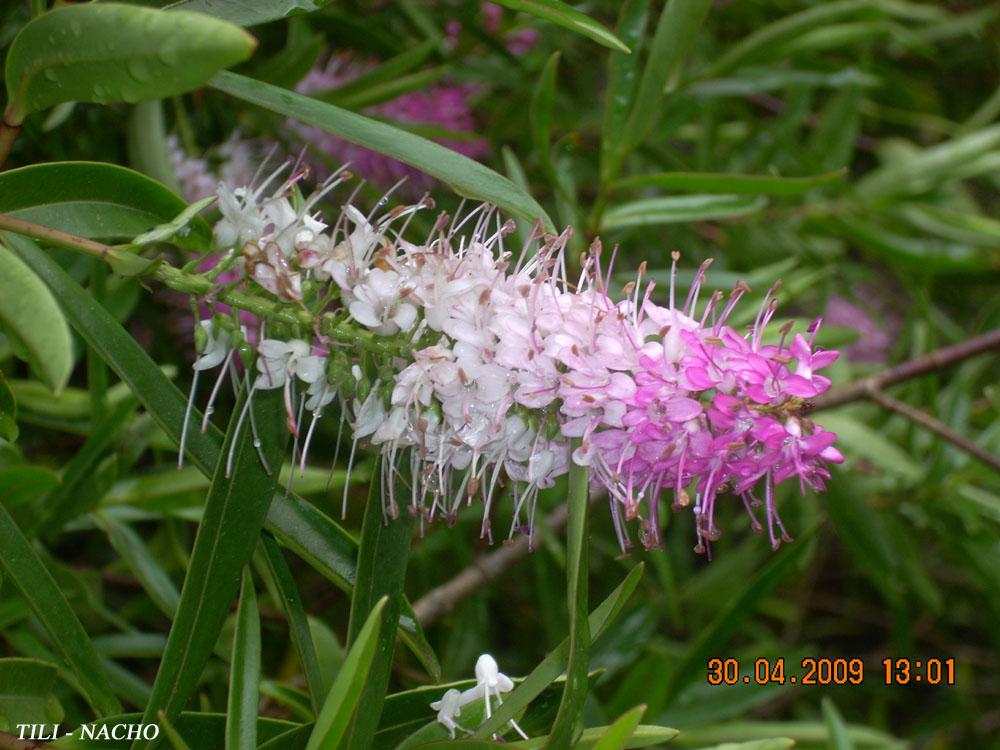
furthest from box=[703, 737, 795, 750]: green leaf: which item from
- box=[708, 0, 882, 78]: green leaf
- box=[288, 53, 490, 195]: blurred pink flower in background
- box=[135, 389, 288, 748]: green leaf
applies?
box=[708, 0, 882, 78]: green leaf

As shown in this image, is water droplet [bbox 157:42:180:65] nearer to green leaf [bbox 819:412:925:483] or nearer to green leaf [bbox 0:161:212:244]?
green leaf [bbox 0:161:212:244]

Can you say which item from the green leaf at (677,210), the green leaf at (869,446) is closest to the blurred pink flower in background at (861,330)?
the green leaf at (869,446)

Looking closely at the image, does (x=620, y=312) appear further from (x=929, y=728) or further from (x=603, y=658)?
(x=929, y=728)

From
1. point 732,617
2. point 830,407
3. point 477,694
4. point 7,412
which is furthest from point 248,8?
point 830,407

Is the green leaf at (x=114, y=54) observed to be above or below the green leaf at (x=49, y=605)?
above

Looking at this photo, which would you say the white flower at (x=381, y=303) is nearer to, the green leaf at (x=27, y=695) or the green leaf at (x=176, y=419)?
the green leaf at (x=176, y=419)

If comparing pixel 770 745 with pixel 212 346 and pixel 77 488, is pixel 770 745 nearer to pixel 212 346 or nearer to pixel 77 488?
pixel 212 346
